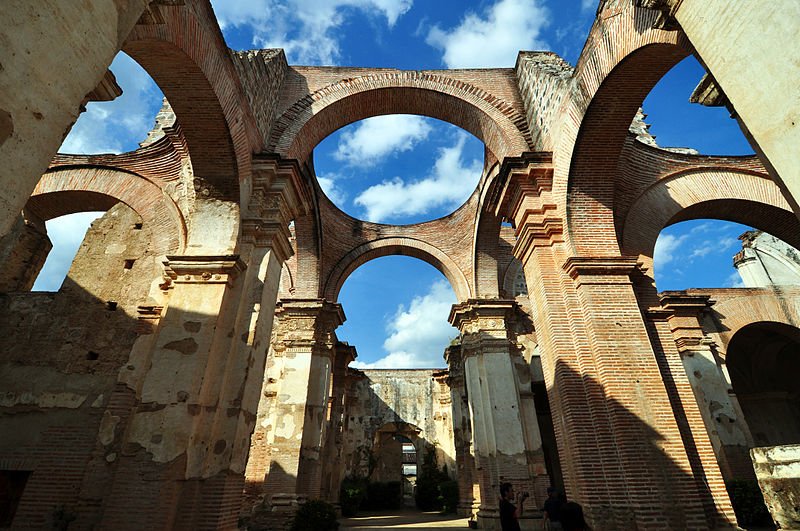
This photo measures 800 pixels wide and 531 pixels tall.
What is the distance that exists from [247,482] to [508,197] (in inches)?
351

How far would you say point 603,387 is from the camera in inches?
199

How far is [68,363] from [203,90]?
529 centimetres

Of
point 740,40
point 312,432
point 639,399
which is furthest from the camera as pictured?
point 312,432

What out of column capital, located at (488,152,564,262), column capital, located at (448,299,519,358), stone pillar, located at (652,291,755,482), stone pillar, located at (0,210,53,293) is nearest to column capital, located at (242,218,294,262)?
column capital, located at (488,152,564,262)

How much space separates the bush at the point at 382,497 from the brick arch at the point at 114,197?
14326mm

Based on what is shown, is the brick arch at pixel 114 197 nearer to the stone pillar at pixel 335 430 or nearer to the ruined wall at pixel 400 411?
the stone pillar at pixel 335 430

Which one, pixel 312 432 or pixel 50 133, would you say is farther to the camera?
pixel 312 432

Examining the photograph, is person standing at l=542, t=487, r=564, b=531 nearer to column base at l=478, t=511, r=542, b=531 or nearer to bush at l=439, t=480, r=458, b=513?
column base at l=478, t=511, r=542, b=531

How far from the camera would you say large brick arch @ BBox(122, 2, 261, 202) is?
4.54m

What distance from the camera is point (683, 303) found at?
977cm

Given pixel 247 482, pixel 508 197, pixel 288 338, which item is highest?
pixel 508 197

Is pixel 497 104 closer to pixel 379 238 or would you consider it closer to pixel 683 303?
pixel 379 238

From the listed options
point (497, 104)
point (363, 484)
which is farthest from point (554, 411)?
point (363, 484)

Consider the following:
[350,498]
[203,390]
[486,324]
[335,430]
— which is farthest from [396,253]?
[350,498]
